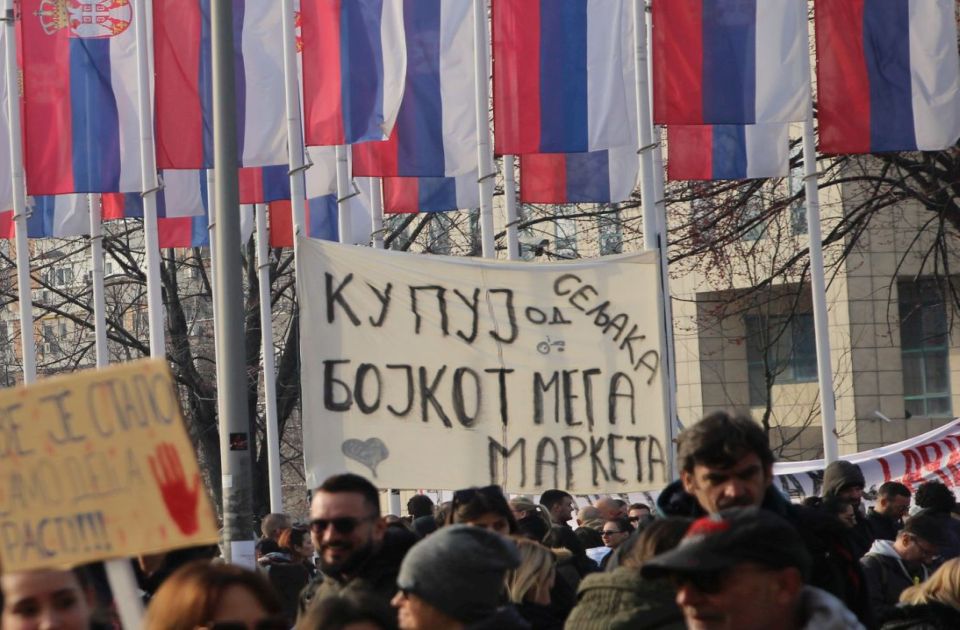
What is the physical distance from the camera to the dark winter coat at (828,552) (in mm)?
4844

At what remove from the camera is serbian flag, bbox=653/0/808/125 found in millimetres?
15250

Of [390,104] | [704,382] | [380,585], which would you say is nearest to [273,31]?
[390,104]

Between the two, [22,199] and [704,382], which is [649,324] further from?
[704,382]

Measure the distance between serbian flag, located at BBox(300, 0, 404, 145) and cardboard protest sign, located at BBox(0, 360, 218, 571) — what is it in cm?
1222

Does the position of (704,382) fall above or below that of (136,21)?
below

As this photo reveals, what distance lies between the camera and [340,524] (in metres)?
5.66

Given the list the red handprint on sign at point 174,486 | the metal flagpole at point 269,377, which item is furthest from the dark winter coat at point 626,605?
the metal flagpole at point 269,377

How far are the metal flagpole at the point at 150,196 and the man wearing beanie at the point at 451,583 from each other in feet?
40.3

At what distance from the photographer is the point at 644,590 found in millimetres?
4594

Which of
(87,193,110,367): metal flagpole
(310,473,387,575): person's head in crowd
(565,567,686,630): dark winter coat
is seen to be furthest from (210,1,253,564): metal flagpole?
(87,193,110,367): metal flagpole

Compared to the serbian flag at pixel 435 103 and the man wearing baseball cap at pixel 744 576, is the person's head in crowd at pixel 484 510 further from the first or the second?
the serbian flag at pixel 435 103

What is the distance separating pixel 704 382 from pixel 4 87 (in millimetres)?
22134

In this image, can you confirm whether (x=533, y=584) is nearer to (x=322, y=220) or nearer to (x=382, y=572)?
(x=382, y=572)

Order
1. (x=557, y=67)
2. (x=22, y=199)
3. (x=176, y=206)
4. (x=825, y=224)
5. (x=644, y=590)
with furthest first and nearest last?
(x=825, y=224) → (x=176, y=206) → (x=22, y=199) → (x=557, y=67) → (x=644, y=590)
